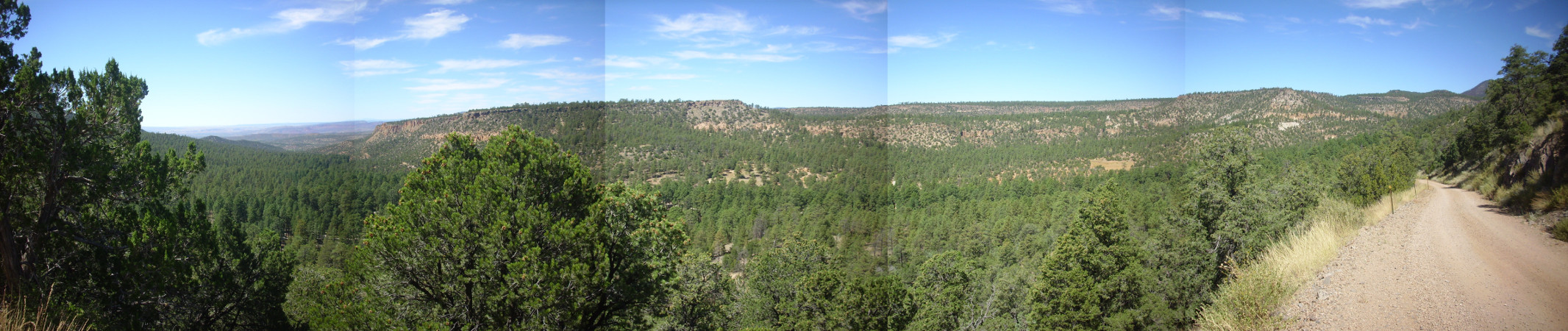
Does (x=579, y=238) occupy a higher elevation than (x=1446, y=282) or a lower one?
higher

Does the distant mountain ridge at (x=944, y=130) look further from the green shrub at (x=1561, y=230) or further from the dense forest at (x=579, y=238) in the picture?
the green shrub at (x=1561, y=230)

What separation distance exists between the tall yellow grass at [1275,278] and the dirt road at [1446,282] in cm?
20

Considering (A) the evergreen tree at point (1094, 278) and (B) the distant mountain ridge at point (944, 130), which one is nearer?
(A) the evergreen tree at point (1094, 278)

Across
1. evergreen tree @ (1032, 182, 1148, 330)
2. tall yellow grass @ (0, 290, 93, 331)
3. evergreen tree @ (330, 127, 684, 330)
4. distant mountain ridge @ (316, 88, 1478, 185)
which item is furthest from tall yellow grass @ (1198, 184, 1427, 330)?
tall yellow grass @ (0, 290, 93, 331)

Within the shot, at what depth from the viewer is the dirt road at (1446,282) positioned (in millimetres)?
5477

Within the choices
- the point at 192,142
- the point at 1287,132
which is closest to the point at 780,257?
the point at 192,142

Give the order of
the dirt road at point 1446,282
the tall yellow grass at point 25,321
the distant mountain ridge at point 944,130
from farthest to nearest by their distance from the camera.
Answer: the distant mountain ridge at point 944,130
the dirt road at point 1446,282
the tall yellow grass at point 25,321

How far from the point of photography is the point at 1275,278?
8023mm

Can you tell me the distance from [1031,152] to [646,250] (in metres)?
91.0

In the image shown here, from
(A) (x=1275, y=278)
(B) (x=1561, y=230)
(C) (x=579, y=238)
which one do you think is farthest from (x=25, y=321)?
(B) (x=1561, y=230)

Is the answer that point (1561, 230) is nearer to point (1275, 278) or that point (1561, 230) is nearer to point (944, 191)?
point (1275, 278)


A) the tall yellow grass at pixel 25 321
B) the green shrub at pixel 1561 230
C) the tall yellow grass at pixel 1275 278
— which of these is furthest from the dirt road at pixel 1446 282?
the tall yellow grass at pixel 25 321

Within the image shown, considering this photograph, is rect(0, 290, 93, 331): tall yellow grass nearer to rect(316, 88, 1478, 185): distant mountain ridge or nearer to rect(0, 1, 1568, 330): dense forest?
rect(0, 1, 1568, 330): dense forest

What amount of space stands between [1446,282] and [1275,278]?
165cm
